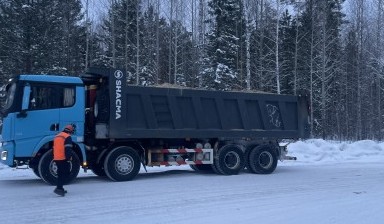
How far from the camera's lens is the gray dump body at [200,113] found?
14.2 m

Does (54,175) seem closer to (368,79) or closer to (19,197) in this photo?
(19,197)

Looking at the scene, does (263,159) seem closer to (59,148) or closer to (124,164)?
(124,164)

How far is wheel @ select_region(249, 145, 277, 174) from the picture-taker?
16.7m

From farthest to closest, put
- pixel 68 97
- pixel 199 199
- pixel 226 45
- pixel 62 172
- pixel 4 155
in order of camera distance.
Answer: pixel 226 45 < pixel 68 97 < pixel 4 155 < pixel 62 172 < pixel 199 199

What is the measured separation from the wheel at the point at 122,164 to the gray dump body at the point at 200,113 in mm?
461

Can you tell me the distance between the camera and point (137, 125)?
14.5m

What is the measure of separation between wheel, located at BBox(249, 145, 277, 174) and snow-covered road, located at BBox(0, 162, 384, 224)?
46 centimetres

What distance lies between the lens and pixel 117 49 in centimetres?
3853

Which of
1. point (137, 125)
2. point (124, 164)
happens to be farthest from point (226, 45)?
point (124, 164)

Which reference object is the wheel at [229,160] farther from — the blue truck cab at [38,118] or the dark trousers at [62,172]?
the dark trousers at [62,172]

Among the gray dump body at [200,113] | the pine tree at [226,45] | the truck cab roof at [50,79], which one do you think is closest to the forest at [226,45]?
the pine tree at [226,45]

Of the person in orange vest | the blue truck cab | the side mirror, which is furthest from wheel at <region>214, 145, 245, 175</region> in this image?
the side mirror

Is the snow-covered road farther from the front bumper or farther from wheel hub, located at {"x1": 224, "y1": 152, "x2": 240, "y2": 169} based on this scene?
the front bumper

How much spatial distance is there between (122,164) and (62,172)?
2.97m
